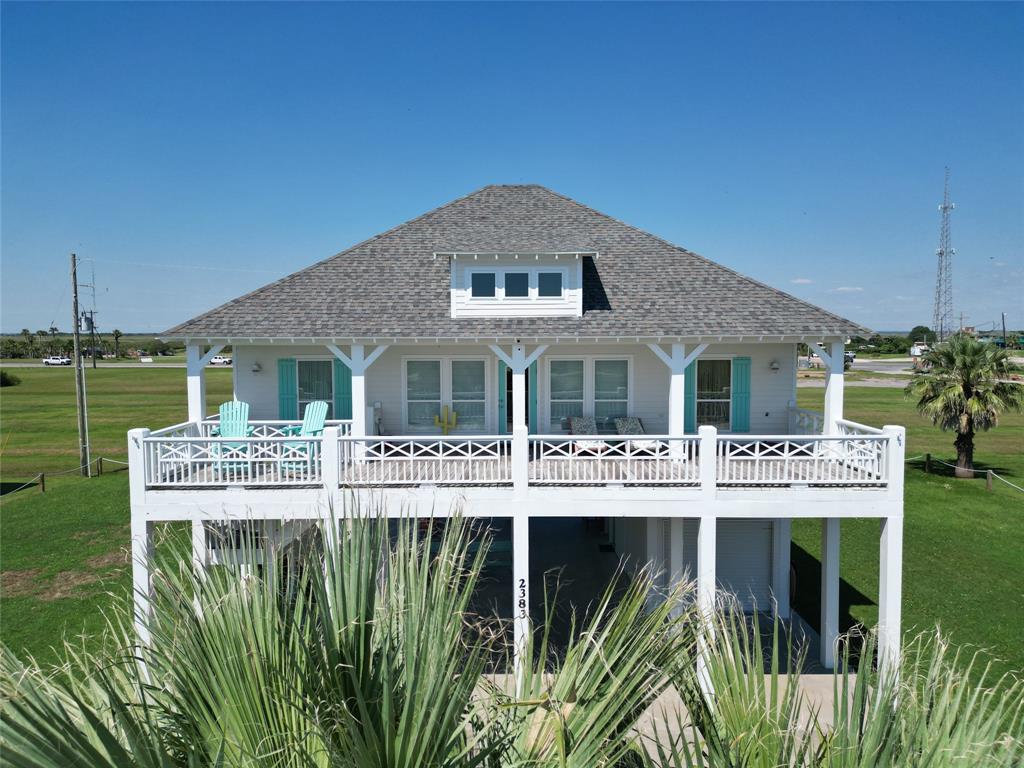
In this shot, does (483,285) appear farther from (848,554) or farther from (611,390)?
(848,554)

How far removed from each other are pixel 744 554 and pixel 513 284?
28.2 ft

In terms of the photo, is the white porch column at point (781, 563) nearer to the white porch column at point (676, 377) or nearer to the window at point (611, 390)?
the white porch column at point (676, 377)

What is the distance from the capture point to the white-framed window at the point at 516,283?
45.1 ft

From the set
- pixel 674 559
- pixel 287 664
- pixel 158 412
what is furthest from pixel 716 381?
pixel 158 412

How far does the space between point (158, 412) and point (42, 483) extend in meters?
31.7

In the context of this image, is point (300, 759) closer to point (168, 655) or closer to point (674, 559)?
point (168, 655)

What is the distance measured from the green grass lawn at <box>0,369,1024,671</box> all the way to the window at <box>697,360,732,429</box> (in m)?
5.37

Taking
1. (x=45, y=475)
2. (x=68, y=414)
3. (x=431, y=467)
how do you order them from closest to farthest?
1. (x=431, y=467)
2. (x=45, y=475)
3. (x=68, y=414)

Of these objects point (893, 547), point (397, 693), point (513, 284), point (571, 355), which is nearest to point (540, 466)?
point (571, 355)

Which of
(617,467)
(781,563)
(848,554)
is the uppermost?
(617,467)

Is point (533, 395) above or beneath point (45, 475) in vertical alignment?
above

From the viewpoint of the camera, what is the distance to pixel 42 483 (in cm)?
2764

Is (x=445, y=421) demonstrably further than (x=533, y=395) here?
No

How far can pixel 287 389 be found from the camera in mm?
14359
